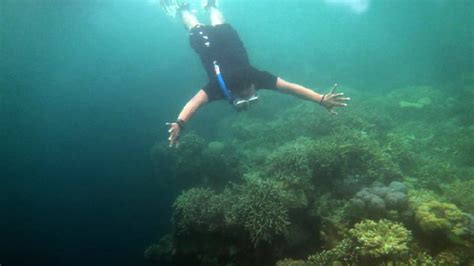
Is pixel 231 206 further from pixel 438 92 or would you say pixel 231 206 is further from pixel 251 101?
pixel 438 92

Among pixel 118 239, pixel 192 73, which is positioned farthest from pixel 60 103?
pixel 118 239

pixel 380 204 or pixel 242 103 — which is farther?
pixel 380 204

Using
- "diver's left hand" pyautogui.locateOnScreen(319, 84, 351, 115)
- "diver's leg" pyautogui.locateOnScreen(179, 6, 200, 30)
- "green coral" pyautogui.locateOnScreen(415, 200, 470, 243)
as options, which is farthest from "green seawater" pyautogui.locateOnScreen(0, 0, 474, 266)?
"diver's leg" pyautogui.locateOnScreen(179, 6, 200, 30)

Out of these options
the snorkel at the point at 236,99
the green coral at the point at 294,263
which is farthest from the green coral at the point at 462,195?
the snorkel at the point at 236,99

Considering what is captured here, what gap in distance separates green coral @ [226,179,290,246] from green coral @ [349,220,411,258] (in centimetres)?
186

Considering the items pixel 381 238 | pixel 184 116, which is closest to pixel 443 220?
pixel 381 238

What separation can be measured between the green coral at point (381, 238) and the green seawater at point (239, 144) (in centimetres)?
Result: 3

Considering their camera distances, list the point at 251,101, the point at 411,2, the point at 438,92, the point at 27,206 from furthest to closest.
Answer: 1. the point at 411,2
2. the point at 27,206
3. the point at 438,92
4. the point at 251,101

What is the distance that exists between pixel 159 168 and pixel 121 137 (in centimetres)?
1644

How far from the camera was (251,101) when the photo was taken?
236 inches

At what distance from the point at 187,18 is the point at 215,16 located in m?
0.97

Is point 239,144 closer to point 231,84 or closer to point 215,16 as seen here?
point 215,16

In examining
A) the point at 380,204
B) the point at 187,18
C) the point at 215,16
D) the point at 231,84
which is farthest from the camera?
the point at 187,18

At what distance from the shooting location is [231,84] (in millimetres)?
6078
